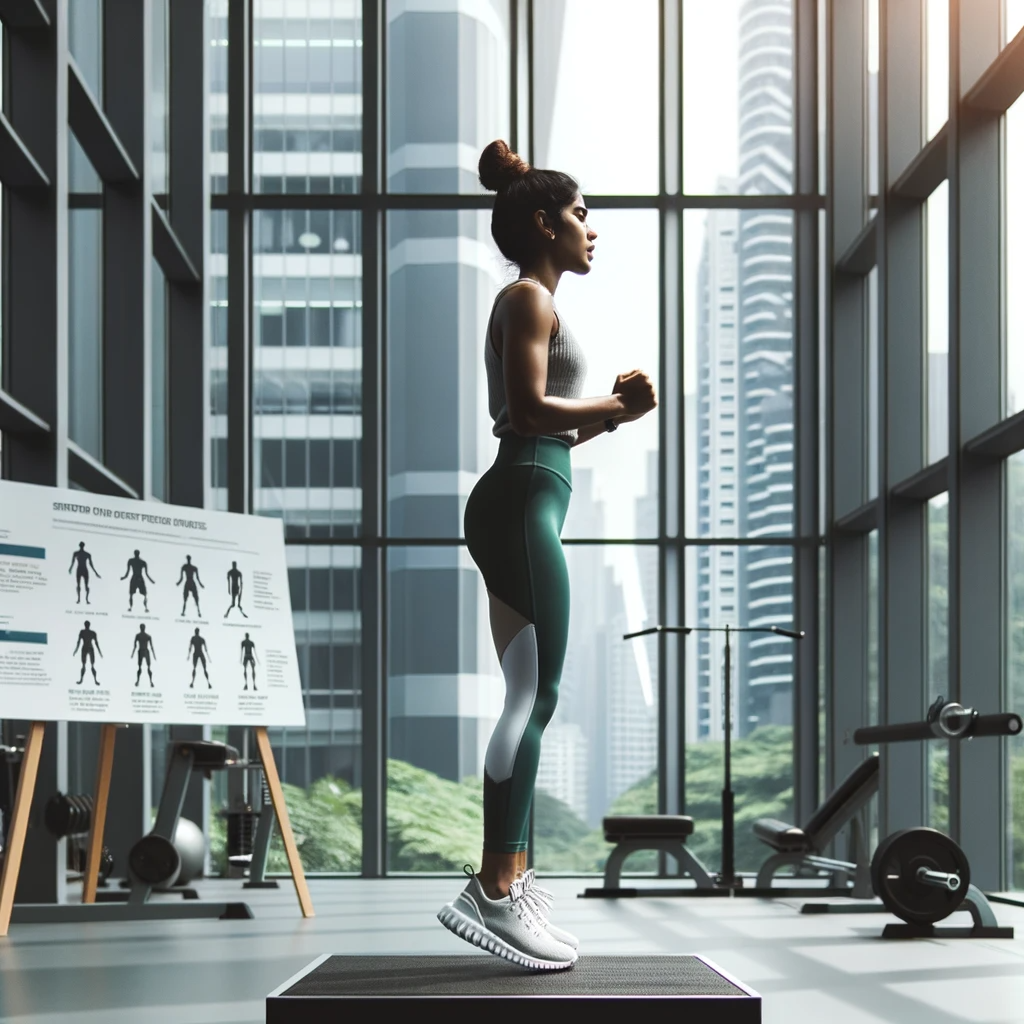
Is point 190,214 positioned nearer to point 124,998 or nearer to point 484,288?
point 484,288

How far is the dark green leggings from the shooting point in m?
2.28

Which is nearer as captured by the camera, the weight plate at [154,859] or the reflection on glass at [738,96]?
the weight plate at [154,859]

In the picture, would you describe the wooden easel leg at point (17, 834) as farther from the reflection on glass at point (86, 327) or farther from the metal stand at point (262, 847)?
the reflection on glass at point (86, 327)

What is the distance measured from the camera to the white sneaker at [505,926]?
222cm

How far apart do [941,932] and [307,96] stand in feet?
19.1

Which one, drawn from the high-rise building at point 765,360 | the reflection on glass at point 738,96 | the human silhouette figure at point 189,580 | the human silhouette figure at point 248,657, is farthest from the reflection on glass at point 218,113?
the human silhouette figure at point 248,657

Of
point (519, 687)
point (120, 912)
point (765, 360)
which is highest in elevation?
point (765, 360)

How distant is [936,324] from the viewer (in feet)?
22.4

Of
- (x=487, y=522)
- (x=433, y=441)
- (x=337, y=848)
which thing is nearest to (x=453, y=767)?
(x=337, y=848)

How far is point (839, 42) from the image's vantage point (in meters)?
7.95

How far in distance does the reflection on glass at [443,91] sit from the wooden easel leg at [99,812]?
3.99 metres

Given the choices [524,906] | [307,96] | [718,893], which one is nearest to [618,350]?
[307,96]

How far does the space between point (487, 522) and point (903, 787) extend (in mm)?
5039

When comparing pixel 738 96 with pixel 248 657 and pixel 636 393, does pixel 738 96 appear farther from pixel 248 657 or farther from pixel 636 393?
pixel 636 393
